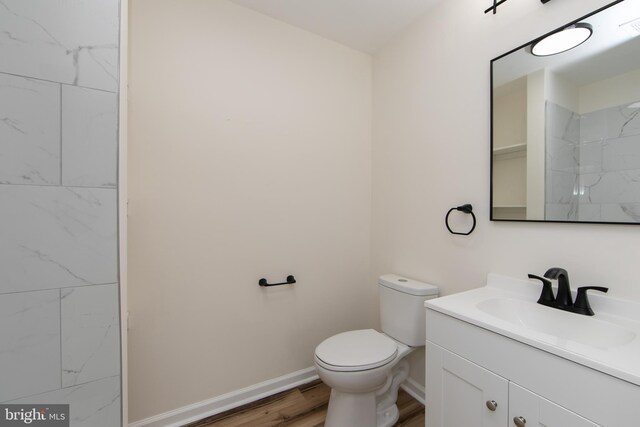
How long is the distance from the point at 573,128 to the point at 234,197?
168 centimetres

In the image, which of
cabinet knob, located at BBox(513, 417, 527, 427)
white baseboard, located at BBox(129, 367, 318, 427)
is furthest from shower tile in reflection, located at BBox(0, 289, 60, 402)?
cabinet knob, located at BBox(513, 417, 527, 427)

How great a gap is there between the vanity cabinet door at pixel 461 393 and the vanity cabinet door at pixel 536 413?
0.08 ft

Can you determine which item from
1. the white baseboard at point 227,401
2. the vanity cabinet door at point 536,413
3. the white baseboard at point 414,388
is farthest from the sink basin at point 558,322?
the white baseboard at point 227,401

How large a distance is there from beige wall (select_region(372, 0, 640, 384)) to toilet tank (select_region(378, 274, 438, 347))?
123 mm

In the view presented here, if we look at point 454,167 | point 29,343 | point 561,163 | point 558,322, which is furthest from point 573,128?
point 29,343

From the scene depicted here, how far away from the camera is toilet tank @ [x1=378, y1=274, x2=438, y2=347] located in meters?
1.57

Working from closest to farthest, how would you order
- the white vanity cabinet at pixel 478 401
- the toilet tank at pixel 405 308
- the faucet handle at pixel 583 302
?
the white vanity cabinet at pixel 478 401 → the faucet handle at pixel 583 302 → the toilet tank at pixel 405 308

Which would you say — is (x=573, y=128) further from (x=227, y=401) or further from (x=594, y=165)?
(x=227, y=401)

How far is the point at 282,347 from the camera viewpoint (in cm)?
183

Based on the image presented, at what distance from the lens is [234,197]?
1.66m

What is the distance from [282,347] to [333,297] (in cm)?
49

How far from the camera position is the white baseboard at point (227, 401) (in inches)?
58.5

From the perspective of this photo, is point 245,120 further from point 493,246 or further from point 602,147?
point 602,147

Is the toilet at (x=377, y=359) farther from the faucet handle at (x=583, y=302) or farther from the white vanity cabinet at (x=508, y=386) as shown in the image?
the faucet handle at (x=583, y=302)
